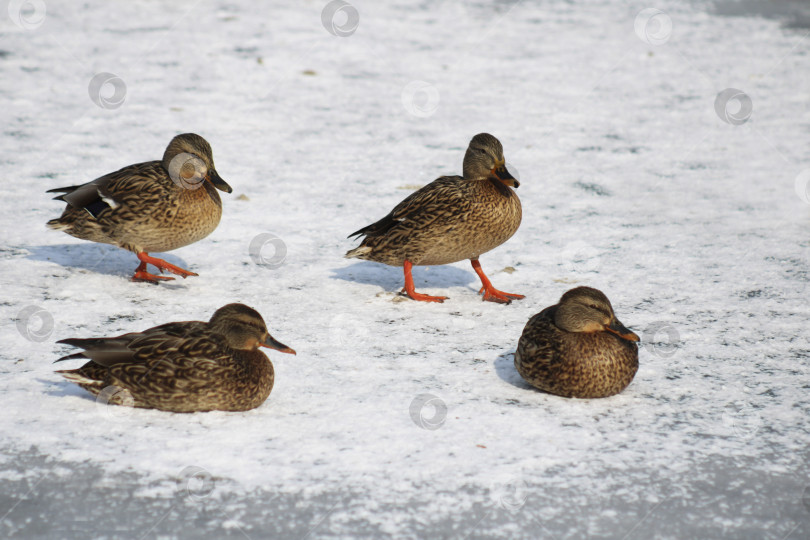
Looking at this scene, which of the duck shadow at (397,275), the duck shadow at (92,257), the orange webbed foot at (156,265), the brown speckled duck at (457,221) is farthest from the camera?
the duck shadow at (397,275)

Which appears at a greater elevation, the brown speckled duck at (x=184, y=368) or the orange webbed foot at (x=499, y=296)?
the orange webbed foot at (x=499, y=296)

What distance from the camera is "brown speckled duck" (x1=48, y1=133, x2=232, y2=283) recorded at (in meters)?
5.64

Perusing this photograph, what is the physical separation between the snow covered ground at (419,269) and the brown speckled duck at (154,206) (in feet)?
1.02

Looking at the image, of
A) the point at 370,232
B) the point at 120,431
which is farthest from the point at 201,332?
the point at 370,232

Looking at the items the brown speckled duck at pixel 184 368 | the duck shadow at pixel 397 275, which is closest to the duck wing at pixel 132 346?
the brown speckled duck at pixel 184 368

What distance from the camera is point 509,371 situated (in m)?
4.71

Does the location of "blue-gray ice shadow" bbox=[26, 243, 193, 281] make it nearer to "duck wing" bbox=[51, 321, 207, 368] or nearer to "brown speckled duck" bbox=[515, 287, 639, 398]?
"duck wing" bbox=[51, 321, 207, 368]

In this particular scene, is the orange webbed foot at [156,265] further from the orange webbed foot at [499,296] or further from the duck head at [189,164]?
the orange webbed foot at [499,296]

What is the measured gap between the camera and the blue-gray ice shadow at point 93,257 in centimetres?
597

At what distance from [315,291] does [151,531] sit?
2635mm

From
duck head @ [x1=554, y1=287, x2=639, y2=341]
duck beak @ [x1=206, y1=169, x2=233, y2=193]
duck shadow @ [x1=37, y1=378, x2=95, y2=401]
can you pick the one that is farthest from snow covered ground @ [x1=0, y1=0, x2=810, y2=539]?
duck beak @ [x1=206, y1=169, x2=233, y2=193]

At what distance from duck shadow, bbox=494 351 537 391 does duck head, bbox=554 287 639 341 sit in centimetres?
43

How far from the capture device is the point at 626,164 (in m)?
8.21

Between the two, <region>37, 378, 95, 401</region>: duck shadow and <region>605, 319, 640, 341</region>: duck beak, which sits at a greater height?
<region>605, 319, 640, 341</region>: duck beak
